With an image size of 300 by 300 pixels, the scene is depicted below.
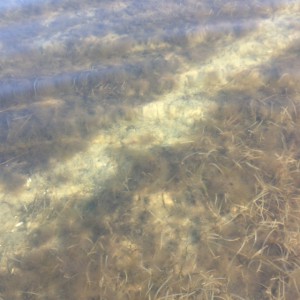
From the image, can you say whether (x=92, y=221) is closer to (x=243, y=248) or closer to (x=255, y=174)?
(x=243, y=248)

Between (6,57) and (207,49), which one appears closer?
(207,49)

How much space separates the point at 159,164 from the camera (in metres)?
4.12

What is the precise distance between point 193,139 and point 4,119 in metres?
3.10

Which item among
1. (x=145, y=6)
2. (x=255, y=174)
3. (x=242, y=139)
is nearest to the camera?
(x=255, y=174)

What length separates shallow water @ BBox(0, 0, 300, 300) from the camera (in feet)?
10.7

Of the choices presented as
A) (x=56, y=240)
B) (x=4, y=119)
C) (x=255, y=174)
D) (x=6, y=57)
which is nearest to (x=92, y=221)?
(x=56, y=240)

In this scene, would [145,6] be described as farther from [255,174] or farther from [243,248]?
[243,248]

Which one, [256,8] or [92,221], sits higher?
[256,8]

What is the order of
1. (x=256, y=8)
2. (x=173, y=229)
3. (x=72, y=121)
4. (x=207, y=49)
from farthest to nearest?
(x=256, y=8) < (x=207, y=49) < (x=72, y=121) < (x=173, y=229)

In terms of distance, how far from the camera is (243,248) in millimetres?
3314

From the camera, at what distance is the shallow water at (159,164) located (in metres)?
3.26

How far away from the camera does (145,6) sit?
771cm

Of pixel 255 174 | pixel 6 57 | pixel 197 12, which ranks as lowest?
pixel 255 174

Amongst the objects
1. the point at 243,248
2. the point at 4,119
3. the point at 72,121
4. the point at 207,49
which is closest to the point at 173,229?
the point at 243,248
